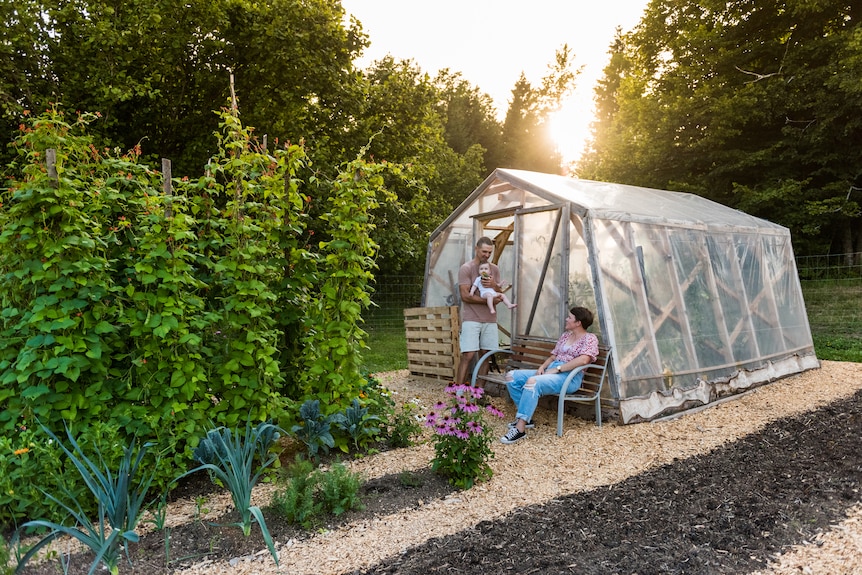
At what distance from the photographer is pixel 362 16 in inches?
536

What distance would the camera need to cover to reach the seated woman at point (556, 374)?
502 centimetres

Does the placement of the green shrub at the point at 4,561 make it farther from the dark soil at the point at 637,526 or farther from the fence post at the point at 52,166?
the fence post at the point at 52,166

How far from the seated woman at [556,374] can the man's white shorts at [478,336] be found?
115 cm

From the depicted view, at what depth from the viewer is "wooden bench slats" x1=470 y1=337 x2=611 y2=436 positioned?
5238mm

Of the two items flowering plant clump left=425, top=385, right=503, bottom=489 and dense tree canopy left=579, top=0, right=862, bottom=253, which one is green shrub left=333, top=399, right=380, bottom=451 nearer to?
flowering plant clump left=425, top=385, right=503, bottom=489

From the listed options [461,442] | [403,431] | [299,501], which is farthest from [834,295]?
[299,501]

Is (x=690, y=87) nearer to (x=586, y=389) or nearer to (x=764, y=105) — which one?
(x=764, y=105)

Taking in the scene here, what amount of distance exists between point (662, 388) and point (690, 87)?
1249cm

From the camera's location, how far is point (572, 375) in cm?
514

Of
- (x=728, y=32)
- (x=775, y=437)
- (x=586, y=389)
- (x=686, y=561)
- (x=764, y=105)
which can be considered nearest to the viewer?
(x=686, y=561)

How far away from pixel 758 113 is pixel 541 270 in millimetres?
10044

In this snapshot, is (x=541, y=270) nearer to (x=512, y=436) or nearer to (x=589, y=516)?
(x=512, y=436)

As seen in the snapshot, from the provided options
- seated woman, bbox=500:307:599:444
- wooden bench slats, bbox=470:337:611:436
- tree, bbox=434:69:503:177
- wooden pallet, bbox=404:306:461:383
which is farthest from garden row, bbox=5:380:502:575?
tree, bbox=434:69:503:177

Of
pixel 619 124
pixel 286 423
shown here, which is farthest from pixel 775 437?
pixel 619 124
